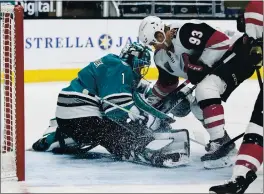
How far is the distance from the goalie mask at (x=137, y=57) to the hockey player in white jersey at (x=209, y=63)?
0.20 ft

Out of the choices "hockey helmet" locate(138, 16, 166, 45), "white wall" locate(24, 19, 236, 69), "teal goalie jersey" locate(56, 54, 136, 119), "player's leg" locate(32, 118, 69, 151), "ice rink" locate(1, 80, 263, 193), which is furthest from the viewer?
"white wall" locate(24, 19, 236, 69)

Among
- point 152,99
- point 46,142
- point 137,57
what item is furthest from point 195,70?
point 46,142

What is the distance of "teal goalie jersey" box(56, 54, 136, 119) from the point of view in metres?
3.98

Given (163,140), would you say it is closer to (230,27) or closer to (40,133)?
(40,133)

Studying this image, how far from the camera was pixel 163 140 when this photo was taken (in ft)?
13.4

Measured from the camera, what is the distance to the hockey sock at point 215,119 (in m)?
3.89

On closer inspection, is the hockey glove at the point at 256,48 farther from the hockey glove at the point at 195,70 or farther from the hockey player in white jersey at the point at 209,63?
the hockey glove at the point at 195,70

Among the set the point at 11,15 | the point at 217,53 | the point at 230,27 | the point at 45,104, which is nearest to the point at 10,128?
the point at 11,15

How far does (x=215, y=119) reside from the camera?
391 centimetres

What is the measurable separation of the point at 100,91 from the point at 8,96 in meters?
0.55

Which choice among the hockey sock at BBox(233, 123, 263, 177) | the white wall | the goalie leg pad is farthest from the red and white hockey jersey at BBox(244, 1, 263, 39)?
the white wall

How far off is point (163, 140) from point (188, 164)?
177 millimetres

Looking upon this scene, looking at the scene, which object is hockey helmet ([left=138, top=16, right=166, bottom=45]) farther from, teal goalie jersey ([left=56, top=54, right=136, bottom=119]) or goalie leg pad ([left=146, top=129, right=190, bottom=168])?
goalie leg pad ([left=146, top=129, right=190, bottom=168])

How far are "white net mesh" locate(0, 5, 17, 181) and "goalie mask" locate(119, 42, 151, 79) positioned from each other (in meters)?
0.65
